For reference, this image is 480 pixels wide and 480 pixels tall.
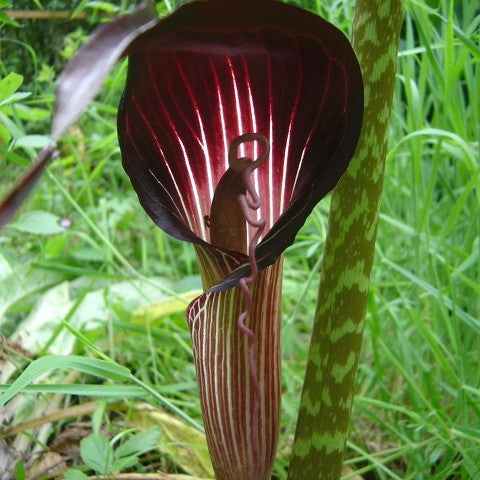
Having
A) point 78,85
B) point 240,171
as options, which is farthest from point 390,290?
point 78,85

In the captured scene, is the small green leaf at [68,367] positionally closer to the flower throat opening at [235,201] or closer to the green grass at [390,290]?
the green grass at [390,290]

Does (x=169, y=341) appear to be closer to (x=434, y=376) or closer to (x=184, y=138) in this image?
(x=434, y=376)

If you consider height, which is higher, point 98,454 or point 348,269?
point 348,269

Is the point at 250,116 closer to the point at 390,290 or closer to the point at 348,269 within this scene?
the point at 348,269

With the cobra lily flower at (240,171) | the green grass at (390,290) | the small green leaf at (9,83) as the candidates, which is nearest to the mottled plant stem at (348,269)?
the cobra lily flower at (240,171)

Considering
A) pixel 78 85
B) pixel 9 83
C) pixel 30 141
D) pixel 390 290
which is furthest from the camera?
pixel 390 290

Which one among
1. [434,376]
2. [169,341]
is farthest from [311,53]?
[169,341]
